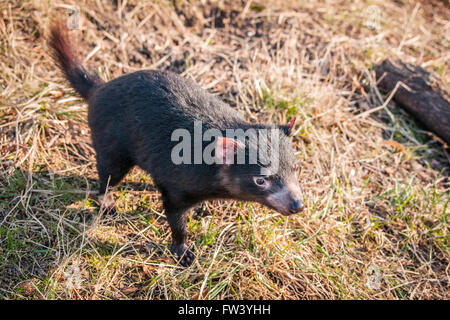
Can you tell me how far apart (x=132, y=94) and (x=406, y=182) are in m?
3.50

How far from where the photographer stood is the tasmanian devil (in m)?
3.00

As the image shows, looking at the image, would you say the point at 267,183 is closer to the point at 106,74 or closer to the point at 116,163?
the point at 116,163

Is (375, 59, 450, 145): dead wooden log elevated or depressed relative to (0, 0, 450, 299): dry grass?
elevated

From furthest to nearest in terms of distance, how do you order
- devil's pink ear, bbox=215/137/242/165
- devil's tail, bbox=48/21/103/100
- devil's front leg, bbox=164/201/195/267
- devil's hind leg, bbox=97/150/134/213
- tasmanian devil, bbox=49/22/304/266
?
devil's tail, bbox=48/21/103/100 < devil's hind leg, bbox=97/150/134/213 < devil's front leg, bbox=164/201/195/267 < tasmanian devil, bbox=49/22/304/266 < devil's pink ear, bbox=215/137/242/165

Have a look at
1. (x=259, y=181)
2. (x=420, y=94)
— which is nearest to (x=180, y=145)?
(x=259, y=181)

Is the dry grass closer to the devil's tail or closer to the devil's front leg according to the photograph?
the devil's front leg

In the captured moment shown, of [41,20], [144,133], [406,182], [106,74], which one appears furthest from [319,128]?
[41,20]

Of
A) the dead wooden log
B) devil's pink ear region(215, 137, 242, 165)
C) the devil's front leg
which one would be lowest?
the devil's front leg

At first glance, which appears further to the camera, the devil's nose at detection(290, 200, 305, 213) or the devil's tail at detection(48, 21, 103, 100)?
the devil's tail at detection(48, 21, 103, 100)

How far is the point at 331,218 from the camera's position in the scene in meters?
4.05

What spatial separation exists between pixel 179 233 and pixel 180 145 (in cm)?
86

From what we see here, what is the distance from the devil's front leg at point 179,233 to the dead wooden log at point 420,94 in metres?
3.90

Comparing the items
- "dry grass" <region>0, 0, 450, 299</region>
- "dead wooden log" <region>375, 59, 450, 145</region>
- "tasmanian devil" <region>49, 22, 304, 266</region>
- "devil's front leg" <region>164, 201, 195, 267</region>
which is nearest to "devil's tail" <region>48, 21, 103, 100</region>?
"tasmanian devil" <region>49, 22, 304, 266</region>

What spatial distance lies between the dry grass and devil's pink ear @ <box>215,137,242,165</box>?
3.20 feet
